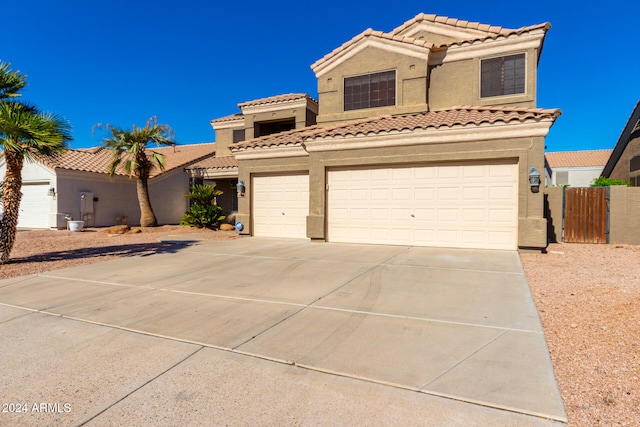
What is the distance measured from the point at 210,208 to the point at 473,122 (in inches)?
512

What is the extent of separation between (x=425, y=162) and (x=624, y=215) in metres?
7.55

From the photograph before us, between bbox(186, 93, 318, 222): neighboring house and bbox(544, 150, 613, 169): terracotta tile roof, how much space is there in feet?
118

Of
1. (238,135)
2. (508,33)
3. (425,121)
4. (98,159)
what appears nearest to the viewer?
(425,121)

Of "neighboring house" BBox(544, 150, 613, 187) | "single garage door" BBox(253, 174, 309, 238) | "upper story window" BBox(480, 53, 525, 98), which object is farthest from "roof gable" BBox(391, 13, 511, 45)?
"neighboring house" BBox(544, 150, 613, 187)

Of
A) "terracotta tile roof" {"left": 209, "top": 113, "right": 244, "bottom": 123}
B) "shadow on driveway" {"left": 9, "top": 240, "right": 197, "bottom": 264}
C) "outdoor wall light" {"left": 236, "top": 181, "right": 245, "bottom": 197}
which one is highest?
"terracotta tile roof" {"left": 209, "top": 113, "right": 244, "bottom": 123}

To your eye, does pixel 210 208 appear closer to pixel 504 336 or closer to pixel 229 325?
pixel 229 325

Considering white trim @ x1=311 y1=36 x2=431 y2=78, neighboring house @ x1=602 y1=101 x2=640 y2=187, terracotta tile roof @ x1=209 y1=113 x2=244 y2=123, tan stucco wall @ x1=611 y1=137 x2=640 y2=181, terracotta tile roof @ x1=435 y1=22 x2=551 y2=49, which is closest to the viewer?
terracotta tile roof @ x1=435 y1=22 x2=551 y2=49

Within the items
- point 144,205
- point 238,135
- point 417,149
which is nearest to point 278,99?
point 238,135

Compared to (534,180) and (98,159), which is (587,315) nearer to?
(534,180)

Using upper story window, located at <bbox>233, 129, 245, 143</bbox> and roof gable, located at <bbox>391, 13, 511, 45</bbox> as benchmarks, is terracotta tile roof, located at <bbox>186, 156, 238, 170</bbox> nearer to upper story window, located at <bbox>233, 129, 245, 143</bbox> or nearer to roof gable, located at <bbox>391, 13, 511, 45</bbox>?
upper story window, located at <bbox>233, 129, 245, 143</bbox>

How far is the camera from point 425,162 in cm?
1122

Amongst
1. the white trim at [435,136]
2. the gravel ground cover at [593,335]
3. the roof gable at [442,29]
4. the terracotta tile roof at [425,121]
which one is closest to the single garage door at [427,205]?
the white trim at [435,136]

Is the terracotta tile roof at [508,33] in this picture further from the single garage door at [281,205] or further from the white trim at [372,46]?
the single garage door at [281,205]

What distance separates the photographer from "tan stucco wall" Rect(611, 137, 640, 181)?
64.2 feet
